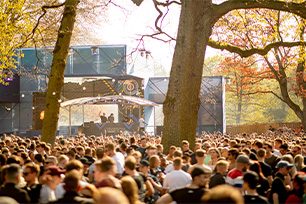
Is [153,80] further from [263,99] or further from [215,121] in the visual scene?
[263,99]

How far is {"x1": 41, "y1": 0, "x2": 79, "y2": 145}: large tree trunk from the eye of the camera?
78.3 feet

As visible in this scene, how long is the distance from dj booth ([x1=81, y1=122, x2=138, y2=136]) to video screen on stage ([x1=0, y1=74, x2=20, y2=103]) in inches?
298

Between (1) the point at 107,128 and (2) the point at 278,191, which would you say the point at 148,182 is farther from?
(1) the point at 107,128

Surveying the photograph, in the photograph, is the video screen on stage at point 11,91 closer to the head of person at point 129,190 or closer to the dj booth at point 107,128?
the dj booth at point 107,128

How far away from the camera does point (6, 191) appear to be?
9.12 m

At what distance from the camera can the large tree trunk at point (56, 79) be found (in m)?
23.9

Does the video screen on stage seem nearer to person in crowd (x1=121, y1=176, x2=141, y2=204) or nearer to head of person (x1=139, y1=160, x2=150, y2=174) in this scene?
head of person (x1=139, y1=160, x2=150, y2=174)

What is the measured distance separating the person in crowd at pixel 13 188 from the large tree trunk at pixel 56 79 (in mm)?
14315

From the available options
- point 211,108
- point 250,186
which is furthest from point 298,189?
point 211,108

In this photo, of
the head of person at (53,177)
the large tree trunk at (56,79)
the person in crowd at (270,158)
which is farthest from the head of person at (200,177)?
the large tree trunk at (56,79)

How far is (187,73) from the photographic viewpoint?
72.3 feet

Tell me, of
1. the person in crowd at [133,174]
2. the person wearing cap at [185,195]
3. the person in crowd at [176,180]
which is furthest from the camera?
the person in crowd at [176,180]

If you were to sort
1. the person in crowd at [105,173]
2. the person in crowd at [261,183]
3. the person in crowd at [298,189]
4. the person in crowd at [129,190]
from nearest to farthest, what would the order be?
the person in crowd at [129,190] < the person in crowd at [105,173] < the person in crowd at [298,189] < the person in crowd at [261,183]

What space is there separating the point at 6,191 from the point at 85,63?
37590mm
